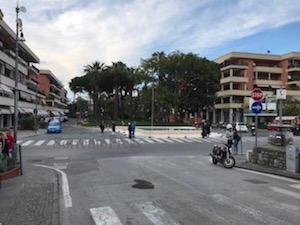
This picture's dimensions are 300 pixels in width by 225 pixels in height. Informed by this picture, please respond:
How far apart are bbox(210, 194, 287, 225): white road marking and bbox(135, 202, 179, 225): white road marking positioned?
1.57 metres

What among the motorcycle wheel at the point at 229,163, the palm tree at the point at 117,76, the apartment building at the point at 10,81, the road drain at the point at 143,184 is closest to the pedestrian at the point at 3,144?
the road drain at the point at 143,184

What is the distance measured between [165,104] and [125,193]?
62784mm

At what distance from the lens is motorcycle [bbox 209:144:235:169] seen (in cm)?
1688

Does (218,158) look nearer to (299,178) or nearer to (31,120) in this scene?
(299,178)

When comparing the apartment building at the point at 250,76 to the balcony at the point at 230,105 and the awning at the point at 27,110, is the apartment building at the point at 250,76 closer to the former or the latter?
the balcony at the point at 230,105

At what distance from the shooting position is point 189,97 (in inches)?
3140

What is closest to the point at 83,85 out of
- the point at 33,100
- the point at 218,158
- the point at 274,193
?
the point at 33,100

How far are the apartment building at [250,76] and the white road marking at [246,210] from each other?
80.4 m

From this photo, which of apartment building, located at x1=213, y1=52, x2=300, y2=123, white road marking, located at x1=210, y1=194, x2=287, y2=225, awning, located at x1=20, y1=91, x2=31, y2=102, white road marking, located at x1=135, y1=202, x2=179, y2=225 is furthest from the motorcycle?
apartment building, located at x1=213, y1=52, x2=300, y2=123

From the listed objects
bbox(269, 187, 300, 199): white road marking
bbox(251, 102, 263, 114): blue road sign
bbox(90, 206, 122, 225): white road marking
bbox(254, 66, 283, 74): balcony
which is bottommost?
bbox(269, 187, 300, 199): white road marking

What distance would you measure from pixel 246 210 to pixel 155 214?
191 centimetres

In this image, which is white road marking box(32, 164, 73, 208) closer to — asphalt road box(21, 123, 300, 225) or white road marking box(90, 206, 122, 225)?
asphalt road box(21, 123, 300, 225)

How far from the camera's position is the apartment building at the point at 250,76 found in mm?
89125

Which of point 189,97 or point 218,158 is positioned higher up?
point 189,97
